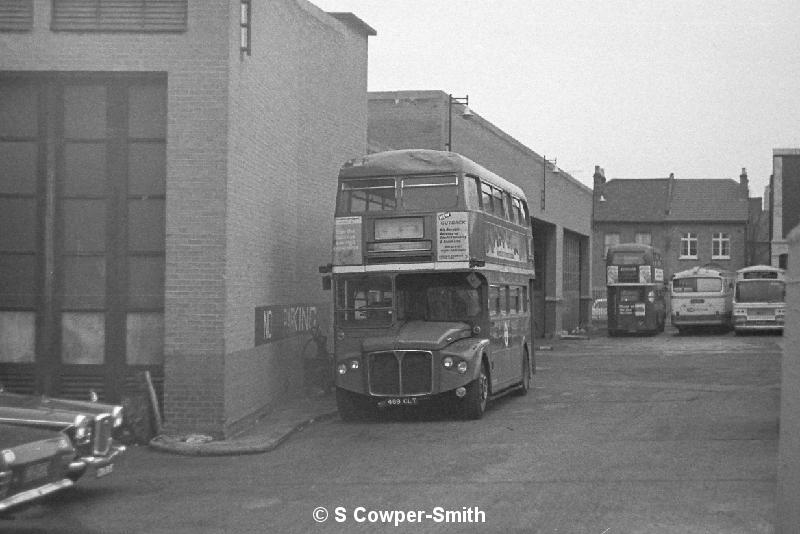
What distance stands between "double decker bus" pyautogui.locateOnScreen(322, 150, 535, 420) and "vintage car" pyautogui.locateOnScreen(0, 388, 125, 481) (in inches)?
245

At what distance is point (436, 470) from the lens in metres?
11.7

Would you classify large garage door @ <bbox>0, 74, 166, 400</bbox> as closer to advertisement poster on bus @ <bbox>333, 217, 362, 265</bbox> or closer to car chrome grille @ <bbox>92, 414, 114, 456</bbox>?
advertisement poster on bus @ <bbox>333, 217, 362, 265</bbox>

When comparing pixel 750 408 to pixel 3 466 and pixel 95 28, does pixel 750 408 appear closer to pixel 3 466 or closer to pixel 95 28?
pixel 95 28

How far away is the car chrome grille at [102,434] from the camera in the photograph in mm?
10055

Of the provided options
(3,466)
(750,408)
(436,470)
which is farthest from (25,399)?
(750,408)

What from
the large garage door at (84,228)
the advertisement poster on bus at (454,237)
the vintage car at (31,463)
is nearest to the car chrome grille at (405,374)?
the advertisement poster on bus at (454,237)

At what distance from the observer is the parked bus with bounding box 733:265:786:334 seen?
43062 millimetres

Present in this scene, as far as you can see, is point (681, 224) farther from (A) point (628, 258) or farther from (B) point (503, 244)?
(B) point (503, 244)

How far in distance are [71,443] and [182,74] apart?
6.27m

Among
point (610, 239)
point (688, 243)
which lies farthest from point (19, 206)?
point (688, 243)

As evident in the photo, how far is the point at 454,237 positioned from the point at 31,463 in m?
8.89

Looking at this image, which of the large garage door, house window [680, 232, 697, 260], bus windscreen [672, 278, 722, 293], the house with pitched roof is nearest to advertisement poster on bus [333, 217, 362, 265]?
the large garage door

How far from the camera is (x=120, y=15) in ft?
47.6

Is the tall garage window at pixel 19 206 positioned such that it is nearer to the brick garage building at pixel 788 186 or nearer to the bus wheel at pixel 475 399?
the bus wheel at pixel 475 399
